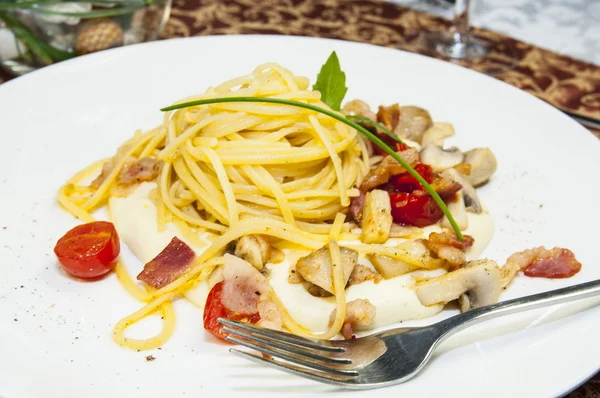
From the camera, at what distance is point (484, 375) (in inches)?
108

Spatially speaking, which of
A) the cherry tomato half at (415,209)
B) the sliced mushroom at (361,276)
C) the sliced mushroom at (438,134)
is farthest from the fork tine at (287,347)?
the sliced mushroom at (438,134)

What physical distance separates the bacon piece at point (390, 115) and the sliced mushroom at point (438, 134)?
0.74 ft

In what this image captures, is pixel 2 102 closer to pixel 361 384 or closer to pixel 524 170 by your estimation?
pixel 361 384

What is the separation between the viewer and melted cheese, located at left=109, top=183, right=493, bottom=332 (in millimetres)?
3227

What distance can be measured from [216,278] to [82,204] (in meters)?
1.12

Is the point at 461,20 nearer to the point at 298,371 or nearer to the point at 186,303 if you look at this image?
the point at 186,303

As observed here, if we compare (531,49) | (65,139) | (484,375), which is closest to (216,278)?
(484,375)

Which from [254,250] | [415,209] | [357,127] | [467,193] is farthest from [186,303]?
[467,193]

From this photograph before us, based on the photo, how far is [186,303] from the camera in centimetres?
330

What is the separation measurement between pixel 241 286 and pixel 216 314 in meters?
0.19

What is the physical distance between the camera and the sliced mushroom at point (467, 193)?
153 inches

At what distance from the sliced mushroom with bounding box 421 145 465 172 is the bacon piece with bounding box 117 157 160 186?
167 centimetres

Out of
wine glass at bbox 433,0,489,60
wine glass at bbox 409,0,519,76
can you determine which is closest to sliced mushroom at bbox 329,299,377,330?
wine glass at bbox 409,0,519,76

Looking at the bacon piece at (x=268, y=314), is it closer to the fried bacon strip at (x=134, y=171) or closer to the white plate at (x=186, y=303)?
the white plate at (x=186, y=303)
